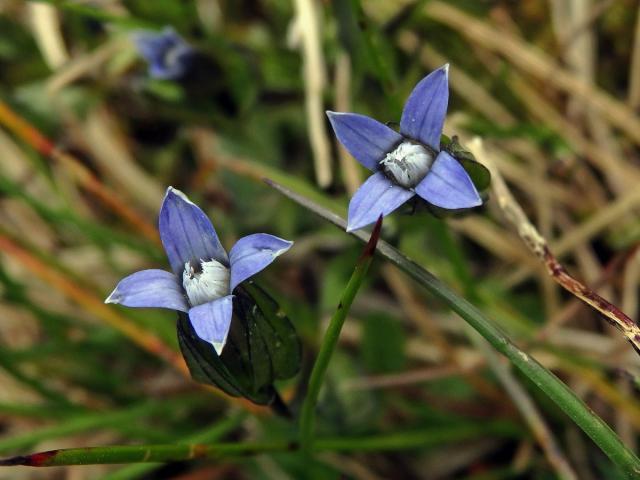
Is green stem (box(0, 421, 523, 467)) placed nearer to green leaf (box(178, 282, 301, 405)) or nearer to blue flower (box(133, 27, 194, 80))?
green leaf (box(178, 282, 301, 405))

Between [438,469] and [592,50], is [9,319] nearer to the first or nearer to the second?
[438,469]

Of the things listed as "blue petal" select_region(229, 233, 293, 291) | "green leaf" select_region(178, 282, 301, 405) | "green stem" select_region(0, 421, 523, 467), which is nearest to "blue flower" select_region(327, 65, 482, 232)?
"blue petal" select_region(229, 233, 293, 291)

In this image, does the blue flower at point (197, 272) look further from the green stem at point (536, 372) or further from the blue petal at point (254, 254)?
the green stem at point (536, 372)

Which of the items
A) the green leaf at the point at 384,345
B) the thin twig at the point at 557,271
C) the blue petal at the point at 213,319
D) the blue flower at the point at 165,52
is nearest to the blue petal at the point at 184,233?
the blue petal at the point at 213,319

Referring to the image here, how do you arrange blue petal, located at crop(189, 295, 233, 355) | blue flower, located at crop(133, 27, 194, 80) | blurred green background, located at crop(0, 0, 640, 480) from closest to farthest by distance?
1. blue petal, located at crop(189, 295, 233, 355)
2. blurred green background, located at crop(0, 0, 640, 480)
3. blue flower, located at crop(133, 27, 194, 80)

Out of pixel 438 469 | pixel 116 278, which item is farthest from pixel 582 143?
pixel 116 278

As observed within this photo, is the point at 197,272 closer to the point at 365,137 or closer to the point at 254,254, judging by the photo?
the point at 254,254
